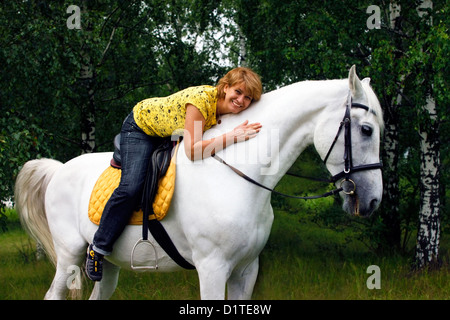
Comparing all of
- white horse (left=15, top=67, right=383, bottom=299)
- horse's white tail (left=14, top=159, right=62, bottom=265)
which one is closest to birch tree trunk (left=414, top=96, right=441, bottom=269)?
white horse (left=15, top=67, right=383, bottom=299)

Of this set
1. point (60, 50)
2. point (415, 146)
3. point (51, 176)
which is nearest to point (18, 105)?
point (60, 50)

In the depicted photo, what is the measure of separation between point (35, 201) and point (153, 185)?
66.1 inches

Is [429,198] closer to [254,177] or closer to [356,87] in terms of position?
[356,87]

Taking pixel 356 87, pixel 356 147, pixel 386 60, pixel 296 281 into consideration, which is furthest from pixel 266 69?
pixel 356 147

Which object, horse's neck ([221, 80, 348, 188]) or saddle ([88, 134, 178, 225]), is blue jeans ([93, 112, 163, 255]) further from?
horse's neck ([221, 80, 348, 188])

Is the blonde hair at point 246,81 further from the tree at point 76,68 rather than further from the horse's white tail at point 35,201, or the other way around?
the tree at point 76,68

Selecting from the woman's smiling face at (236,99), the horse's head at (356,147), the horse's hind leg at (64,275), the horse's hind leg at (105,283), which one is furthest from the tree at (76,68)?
the horse's head at (356,147)

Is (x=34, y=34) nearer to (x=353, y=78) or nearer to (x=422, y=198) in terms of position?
(x=353, y=78)

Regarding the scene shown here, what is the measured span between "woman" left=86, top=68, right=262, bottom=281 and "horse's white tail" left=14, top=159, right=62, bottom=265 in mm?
991

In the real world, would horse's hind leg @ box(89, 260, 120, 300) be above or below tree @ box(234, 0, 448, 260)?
below

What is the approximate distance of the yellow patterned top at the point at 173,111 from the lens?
303 cm

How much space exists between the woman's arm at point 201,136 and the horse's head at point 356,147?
1.75ft

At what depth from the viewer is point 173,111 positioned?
3.16 meters

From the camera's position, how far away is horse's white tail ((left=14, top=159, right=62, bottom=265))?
13.5 feet
